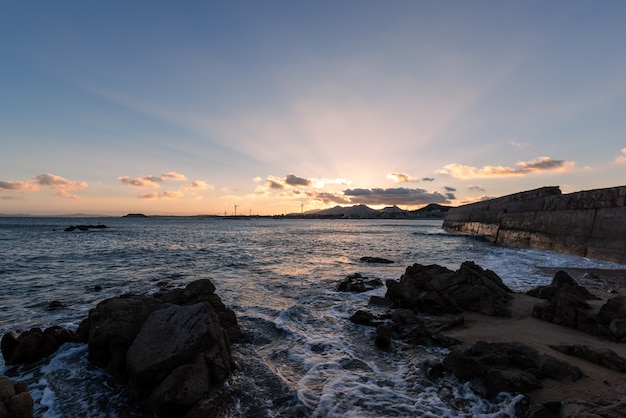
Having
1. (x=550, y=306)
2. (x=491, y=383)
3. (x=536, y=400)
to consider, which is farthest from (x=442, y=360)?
(x=550, y=306)

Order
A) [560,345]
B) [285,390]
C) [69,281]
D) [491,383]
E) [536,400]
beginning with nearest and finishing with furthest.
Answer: [536,400], [491,383], [285,390], [560,345], [69,281]

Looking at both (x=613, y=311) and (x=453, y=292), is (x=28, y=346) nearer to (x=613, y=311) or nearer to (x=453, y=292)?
(x=453, y=292)

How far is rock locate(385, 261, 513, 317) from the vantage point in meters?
10.4

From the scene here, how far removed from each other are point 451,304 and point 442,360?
12.9ft

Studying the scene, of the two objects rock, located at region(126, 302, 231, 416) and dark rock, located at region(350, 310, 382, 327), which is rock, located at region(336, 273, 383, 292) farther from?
rock, located at region(126, 302, 231, 416)

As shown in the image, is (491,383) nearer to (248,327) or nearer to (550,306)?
(550,306)

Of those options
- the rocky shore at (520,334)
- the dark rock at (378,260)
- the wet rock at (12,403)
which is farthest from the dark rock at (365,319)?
the dark rock at (378,260)

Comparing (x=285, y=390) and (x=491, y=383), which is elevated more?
(x=491, y=383)

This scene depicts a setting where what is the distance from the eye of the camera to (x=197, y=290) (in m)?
9.94

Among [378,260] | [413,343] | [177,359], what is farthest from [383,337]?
[378,260]

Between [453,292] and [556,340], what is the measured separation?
3.64m

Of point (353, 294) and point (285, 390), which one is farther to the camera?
point (353, 294)

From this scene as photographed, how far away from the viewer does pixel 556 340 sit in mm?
7543

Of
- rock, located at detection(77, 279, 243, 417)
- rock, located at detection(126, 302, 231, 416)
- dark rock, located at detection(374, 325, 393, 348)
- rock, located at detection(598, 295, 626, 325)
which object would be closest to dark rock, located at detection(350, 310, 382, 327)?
dark rock, located at detection(374, 325, 393, 348)
